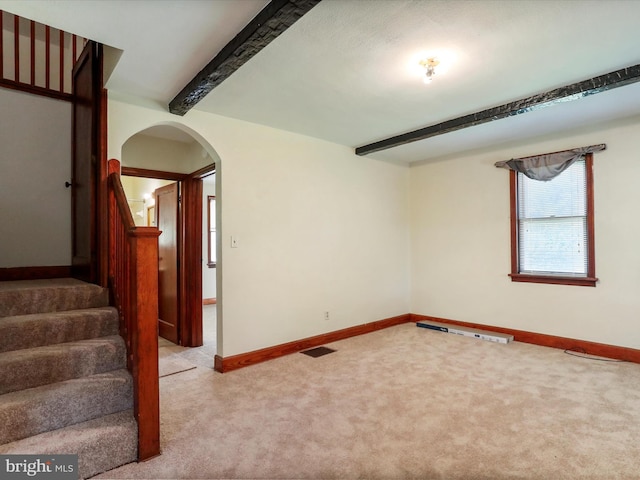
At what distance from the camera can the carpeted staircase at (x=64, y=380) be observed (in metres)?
1.73

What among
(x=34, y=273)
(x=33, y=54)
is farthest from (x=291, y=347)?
(x=33, y=54)

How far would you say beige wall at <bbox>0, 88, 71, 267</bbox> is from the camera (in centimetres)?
284

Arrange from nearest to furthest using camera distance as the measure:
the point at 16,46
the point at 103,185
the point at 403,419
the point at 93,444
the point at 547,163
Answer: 1. the point at 93,444
2. the point at 403,419
3. the point at 103,185
4. the point at 16,46
5. the point at 547,163

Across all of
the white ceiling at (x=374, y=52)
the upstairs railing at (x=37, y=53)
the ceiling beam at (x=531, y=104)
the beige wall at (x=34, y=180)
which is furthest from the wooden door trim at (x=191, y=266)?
the ceiling beam at (x=531, y=104)

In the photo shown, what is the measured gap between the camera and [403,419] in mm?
2348

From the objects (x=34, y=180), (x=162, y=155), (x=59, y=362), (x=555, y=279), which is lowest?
(x=59, y=362)

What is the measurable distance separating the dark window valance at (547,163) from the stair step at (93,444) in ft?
14.8

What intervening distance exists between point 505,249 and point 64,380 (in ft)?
15.0

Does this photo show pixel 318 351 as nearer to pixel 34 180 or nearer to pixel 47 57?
pixel 34 180

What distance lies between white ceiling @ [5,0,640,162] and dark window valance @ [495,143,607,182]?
368 mm

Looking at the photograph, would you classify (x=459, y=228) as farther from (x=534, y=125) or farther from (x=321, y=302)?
(x=321, y=302)

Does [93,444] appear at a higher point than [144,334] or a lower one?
lower

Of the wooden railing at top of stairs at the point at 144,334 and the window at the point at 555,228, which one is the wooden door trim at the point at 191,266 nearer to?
the wooden railing at top of stairs at the point at 144,334

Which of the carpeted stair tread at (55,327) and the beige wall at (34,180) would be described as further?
the beige wall at (34,180)
